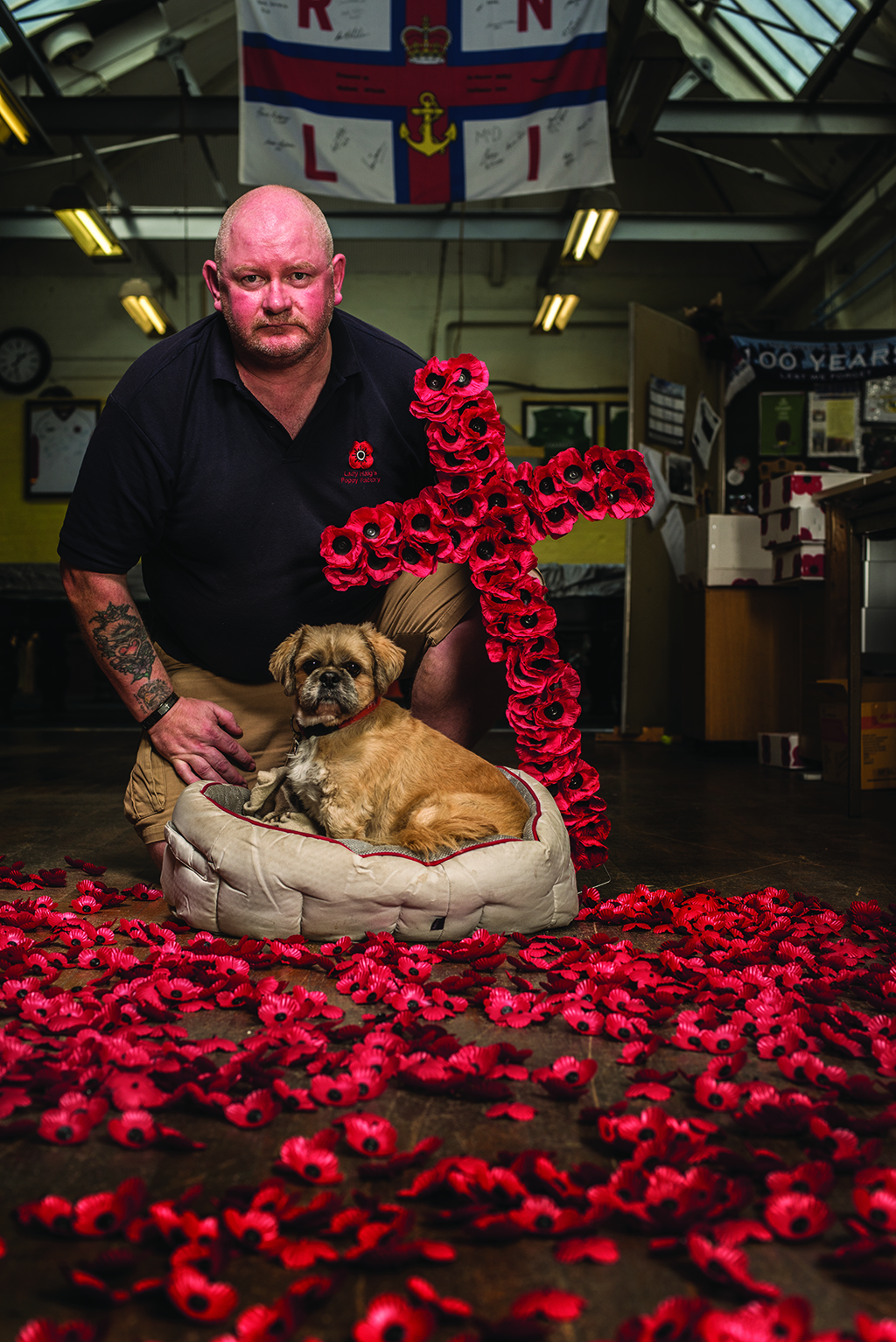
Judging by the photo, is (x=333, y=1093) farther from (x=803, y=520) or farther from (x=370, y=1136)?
(x=803, y=520)

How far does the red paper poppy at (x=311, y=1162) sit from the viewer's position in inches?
36.9

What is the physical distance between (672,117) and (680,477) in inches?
102

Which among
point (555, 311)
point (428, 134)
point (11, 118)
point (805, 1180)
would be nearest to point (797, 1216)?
point (805, 1180)

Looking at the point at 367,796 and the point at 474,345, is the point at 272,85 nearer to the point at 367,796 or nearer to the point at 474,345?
the point at 367,796

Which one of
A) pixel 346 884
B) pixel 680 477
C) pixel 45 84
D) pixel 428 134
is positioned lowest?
pixel 346 884

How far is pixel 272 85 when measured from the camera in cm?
479

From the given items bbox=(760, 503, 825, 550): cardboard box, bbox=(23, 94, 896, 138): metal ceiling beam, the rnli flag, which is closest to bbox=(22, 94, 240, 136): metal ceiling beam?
bbox=(23, 94, 896, 138): metal ceiling beam

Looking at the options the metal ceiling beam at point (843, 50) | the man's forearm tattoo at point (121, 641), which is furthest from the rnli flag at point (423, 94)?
the man's forearm tattoo at point (121, 641)

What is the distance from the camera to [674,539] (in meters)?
6.16

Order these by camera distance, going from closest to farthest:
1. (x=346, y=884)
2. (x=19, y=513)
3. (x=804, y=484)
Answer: (x=346, y=884), (x=804, y=484), (x=19, y=513)

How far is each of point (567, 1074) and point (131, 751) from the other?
4.74 meters

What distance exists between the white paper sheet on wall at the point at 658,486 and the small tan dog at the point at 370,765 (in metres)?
4.28

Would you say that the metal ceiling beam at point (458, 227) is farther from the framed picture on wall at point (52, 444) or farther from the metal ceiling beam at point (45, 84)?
the framed picture on wall at point (52, 444)

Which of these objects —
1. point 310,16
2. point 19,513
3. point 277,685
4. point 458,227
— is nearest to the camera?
point 277,685
